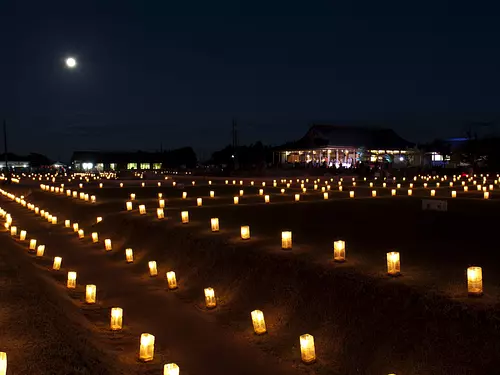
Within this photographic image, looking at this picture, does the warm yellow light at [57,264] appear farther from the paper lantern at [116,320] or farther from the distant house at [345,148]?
the distant house at [345,148]

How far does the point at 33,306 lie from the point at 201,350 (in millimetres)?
2737

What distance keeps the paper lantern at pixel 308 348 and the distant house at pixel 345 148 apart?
142ft

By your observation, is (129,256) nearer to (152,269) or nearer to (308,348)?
(152,269)

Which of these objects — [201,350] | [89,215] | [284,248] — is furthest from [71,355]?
[89,215]

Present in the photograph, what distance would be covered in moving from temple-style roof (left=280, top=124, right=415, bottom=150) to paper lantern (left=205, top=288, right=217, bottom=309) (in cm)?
4068

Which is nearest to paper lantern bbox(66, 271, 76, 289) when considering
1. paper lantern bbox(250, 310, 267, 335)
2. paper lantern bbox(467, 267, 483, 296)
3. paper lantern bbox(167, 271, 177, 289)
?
paper lantern bbox(167, 271, 177, 289)

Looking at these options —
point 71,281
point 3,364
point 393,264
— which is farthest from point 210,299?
point 3,364

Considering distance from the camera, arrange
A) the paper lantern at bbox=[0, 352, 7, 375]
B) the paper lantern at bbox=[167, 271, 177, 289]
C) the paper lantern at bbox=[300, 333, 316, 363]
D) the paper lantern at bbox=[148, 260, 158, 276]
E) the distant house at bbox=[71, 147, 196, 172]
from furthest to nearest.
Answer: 1. the distant house at bbox=[71, 147, 196, 172]
2. the paper lantern at bbox=[148, 260, 158, 276]
3. the paper lantern at bbox=[167, 271, 177, 289]
4. the paper lantern at bbox=[300, 333, 316, 363]
5. the paper lantern at bbox=[0, 352, 7, 375]

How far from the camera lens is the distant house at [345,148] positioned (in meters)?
50.9

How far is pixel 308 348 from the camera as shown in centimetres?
729

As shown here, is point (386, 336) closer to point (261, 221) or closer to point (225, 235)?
point (225, 235)

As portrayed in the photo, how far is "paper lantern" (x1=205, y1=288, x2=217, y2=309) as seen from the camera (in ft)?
33.2

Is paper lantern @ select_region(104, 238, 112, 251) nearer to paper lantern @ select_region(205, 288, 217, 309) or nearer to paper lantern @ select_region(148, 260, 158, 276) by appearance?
paper lantern @ select_region(148, 260, 158, 276)

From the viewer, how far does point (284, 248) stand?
11.0 m
